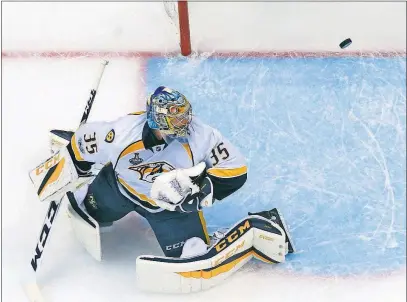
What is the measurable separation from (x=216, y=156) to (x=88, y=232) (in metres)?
0.63

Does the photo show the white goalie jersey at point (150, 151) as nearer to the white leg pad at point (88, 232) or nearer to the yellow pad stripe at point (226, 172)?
the yellow pad stripe at point (226, 172)

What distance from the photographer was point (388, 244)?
142 inches

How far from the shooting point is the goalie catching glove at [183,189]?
3.05 m

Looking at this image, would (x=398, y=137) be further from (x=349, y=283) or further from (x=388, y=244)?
(x=349, y=283)

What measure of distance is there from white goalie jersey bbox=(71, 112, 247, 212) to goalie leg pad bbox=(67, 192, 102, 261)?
0.30 meters

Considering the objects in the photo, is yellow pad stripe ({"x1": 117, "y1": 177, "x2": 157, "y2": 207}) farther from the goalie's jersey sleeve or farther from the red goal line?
the red goal line

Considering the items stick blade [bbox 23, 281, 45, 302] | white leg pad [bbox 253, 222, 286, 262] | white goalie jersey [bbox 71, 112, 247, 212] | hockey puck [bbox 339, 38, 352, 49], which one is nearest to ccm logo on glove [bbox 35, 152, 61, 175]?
white goalie jersey [bbox 71, 112, 247, 212]

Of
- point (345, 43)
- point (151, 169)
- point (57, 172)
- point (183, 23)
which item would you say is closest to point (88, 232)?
point (57, 172)

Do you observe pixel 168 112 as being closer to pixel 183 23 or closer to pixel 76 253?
pixel 76 253

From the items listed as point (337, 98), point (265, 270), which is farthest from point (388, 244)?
point (337, 98)

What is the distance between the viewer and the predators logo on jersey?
317cm

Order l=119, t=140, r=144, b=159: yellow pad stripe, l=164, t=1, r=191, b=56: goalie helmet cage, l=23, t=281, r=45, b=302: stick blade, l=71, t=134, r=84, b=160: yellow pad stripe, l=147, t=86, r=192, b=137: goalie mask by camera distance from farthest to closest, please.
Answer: l=164, t=1, r=191, b=56: goalie helmet cage
l=23, t=281, r=45, b=302: stick blade
l=71, t=134, r=84, b=160: yellow pad stripe
l=119, t=140, r=144, b=159: yellow pad stripe
l=147, t=86, r=192, b=137: goalie mask

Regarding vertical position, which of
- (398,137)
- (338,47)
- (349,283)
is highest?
(338,47)

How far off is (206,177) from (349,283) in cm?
76
